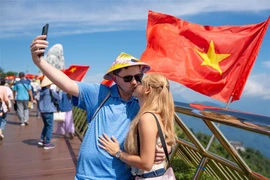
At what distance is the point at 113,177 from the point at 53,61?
78.2ft

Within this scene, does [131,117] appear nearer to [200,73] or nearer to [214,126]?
[214,126]

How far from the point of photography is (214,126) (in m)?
2.43

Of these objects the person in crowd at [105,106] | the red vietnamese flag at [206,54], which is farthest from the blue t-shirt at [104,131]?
the red vietnamese flag at [206,54]

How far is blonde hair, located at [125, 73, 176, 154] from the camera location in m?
1.88

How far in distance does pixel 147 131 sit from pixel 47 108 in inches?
232

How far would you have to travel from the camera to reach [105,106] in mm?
2098

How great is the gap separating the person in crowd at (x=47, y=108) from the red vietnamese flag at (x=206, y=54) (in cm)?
251

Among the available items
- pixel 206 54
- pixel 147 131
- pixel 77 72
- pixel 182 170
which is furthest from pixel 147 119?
pixel 77 72

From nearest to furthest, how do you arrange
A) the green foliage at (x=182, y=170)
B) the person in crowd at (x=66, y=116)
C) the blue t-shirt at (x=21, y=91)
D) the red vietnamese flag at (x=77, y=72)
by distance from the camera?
1. the green foliage at (x=182, y=170)
2. the person in crowd at (x=66, y=116)
3. the red vietnamese flag at (x=77, y=72)
4. the blue t-shirt at (x=21, y=91)

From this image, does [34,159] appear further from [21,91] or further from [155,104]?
[21,91]

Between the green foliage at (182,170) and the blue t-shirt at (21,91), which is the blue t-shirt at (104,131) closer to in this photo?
the green foliage at (182,170)

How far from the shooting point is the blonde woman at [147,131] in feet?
5.95

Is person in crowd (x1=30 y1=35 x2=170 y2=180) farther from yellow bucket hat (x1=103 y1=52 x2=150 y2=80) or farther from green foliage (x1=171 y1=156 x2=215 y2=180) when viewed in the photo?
green foliage (x1=171 y1=156 x2=215 y2=180)

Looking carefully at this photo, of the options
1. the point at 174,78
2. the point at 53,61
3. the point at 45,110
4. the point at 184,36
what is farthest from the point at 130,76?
the point at 53,61
